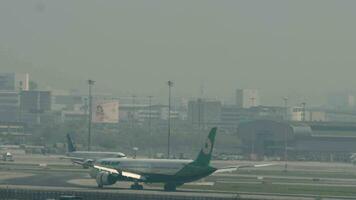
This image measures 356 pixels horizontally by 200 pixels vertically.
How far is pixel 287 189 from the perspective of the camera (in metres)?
115

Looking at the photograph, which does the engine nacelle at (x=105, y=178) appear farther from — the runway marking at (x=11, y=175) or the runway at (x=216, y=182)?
the runway marking at (x=11, y=175)

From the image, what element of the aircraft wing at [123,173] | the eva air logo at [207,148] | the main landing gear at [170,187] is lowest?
the main landing gear at [170,187]

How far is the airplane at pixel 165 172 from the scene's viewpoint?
11138 cm

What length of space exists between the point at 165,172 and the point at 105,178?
6192 millimetres

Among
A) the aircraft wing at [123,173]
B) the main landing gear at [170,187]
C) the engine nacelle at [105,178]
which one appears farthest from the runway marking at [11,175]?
the main landing gear at [170,187]

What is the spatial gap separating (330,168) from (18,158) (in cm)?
5184

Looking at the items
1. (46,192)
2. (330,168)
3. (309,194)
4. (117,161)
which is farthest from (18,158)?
(46,192)

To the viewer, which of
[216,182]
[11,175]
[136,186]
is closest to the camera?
[136,186]

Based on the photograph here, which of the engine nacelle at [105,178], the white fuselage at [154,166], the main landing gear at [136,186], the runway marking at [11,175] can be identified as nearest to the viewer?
the engine nacelle at [105,178]

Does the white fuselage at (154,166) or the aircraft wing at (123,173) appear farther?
the white fuselage at (154,166)

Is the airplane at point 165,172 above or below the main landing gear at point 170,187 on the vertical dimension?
above

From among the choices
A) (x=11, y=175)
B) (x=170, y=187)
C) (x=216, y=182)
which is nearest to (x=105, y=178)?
(x=170, y=187)

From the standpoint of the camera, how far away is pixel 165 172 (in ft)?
370

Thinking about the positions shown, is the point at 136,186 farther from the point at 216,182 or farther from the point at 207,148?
the point at 216,182
